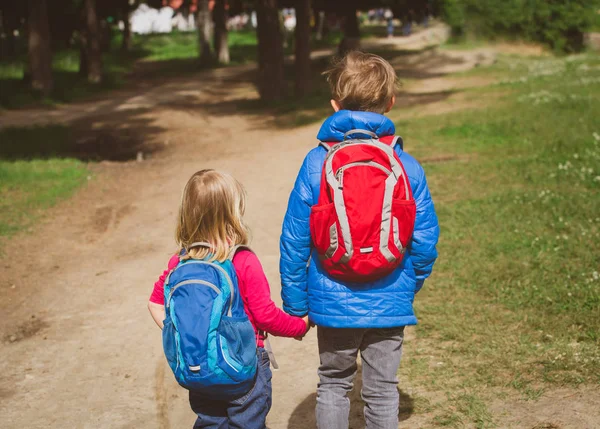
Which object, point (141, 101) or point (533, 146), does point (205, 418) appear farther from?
point (141, 101)

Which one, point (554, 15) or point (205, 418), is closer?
point (205, 418)

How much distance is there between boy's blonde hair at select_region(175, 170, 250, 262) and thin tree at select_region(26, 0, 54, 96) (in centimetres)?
1960

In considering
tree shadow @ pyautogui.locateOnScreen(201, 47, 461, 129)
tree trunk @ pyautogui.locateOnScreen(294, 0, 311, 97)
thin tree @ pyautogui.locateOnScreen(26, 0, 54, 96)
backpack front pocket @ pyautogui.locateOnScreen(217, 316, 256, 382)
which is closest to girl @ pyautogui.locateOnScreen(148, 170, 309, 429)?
backpack front pocket @ pyautogui.locateOnScreen(217, 316, 256, 382)

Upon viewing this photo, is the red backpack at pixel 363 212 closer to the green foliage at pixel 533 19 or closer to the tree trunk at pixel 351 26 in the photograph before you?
the tree trunk at pixel 351 26

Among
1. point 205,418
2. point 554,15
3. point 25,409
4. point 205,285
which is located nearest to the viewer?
point 205,285

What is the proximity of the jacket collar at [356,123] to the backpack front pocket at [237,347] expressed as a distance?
2.81ft

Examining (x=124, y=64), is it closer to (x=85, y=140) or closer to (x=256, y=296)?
(x=85, y=140)

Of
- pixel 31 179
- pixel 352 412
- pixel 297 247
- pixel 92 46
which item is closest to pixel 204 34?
pixel 92 46

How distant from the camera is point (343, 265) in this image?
300 centimetres

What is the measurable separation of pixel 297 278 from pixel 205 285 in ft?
1.60

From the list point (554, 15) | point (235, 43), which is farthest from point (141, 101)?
point (235, 43)

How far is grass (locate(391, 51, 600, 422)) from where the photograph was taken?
4539mm

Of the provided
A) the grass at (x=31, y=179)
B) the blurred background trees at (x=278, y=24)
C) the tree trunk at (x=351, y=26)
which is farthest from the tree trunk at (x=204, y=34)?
the grass at (x=31, y=179)

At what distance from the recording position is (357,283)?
3100 mm
